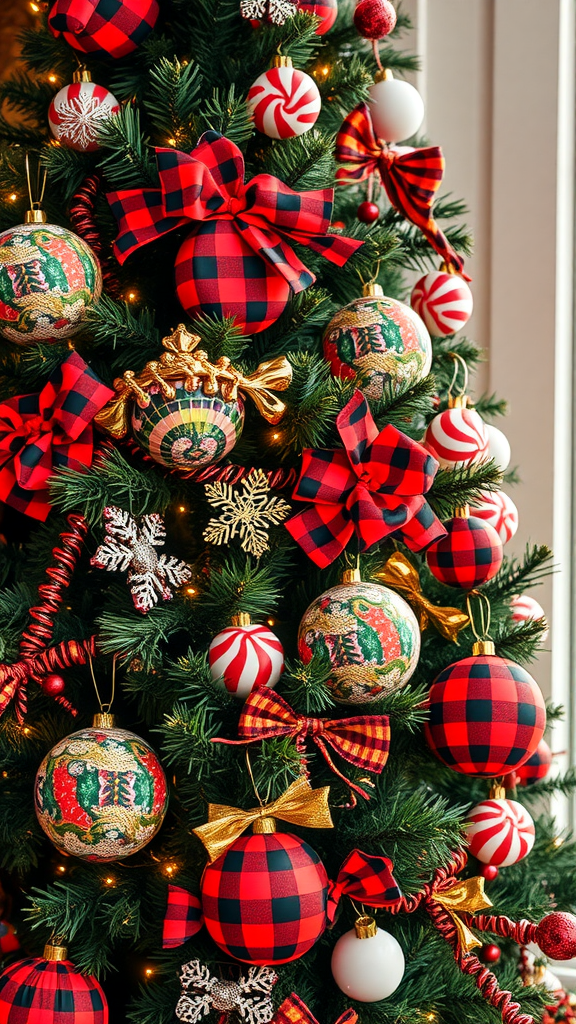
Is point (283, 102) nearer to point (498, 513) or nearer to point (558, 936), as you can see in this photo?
point (498, 513)

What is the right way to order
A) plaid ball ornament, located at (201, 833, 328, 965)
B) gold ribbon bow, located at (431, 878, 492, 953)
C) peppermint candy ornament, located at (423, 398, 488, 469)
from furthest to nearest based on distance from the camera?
peppermint candy ornament, located at (423, 398, 488, 469) → gold ribbon bow, located at (431, 878, 492, 953) → plaid ball ornament, located at (201, 833, 328, 965)

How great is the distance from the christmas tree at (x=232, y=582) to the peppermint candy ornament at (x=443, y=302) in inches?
3.8

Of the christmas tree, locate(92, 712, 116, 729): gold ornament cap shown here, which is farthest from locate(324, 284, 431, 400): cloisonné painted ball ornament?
locate(92, 712, 116, 729): gold ornament cap

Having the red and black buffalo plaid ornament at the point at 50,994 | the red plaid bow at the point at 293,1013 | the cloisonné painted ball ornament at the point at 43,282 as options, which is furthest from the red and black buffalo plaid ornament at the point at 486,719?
the cloisonné painted ball ornament at the point at 43,282

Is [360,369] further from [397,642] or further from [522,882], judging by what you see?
[522,882]

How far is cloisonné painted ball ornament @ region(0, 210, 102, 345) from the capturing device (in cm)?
71

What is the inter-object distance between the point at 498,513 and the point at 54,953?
22.1 inches

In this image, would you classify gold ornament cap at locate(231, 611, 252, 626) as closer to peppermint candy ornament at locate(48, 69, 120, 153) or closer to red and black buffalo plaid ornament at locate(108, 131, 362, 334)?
red and black buffalo plaid ornament at locate(108, 131, 362, 334)

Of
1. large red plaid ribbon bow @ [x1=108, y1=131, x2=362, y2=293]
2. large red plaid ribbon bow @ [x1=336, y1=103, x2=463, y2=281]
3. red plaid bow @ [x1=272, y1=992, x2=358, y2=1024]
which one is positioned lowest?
red plaid bow @ [x1=272, y1=992, x2=358, y2=1024]

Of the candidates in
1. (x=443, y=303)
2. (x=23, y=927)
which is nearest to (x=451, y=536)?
(x=443, y=303)

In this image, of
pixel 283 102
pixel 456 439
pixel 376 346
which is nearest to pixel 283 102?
pixel 283 102

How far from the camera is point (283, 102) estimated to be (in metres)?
0.75

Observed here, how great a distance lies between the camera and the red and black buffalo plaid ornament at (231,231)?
71 cm

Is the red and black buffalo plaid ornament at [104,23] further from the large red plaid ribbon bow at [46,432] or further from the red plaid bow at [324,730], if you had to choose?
the red plaid bow at [324,730]
